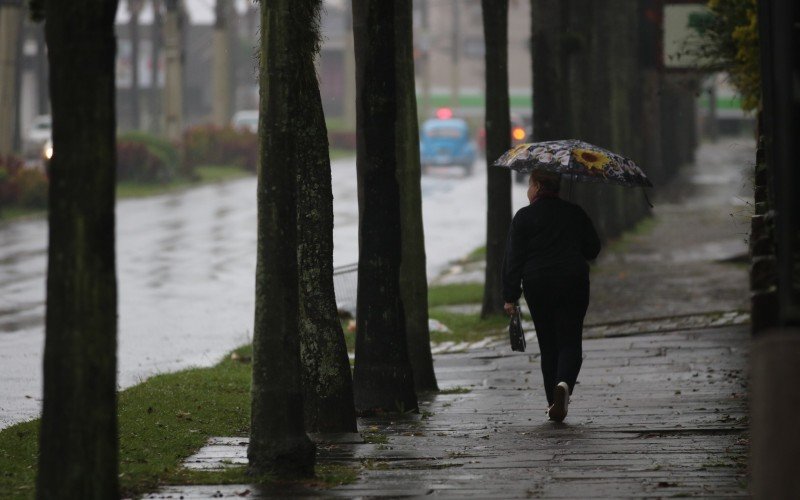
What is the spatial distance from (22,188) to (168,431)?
28.2 meters

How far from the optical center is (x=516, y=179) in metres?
45.0

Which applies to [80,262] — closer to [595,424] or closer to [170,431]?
[170,431]

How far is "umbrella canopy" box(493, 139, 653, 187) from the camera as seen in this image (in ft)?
35.1

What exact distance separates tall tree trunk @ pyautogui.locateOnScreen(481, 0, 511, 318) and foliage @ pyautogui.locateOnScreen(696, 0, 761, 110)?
2265mm

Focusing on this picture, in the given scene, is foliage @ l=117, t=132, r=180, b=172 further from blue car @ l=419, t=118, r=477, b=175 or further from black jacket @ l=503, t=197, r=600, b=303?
black jacket @ l=503, t=197, r=600, b=303

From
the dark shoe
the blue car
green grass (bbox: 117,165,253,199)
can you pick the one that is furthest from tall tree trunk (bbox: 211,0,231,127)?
the dark shoe

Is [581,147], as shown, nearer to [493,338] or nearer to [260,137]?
[260,137]

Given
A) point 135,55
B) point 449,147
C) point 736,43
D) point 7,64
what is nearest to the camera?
point 736,43

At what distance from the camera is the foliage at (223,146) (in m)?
52.0

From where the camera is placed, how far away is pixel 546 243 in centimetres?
1061

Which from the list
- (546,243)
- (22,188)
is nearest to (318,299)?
(546,243)

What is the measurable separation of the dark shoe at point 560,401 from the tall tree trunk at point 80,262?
4242mm

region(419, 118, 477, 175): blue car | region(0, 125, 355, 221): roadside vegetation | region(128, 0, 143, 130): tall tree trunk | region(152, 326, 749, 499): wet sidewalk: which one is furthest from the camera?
region(128, 0, 143, 130): tall tree trunk

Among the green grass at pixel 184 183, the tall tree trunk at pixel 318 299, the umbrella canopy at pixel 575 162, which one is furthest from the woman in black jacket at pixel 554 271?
the green grass at pixel 184 183
